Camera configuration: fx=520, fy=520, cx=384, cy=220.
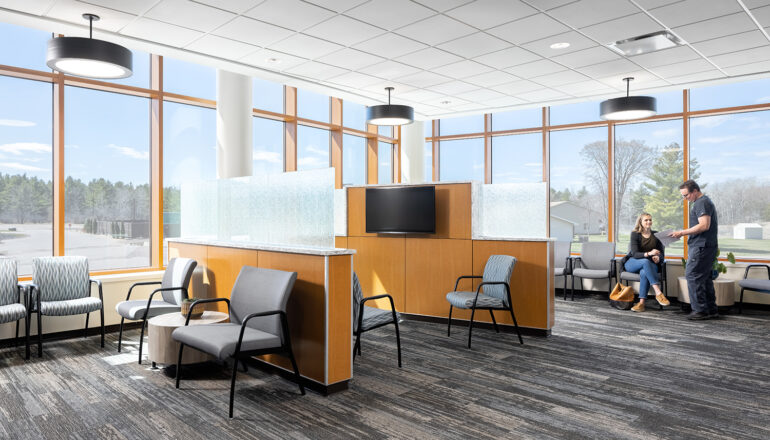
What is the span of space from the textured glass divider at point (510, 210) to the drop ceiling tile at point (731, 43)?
6.80 feet

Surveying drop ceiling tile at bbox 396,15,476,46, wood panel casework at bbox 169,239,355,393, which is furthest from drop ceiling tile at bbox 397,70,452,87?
wood panel casework at bbox 169,239,355,393

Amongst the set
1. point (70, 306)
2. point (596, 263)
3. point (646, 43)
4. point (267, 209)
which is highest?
point (646, 43)

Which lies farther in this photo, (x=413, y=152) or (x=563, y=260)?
(x=413, y=152)

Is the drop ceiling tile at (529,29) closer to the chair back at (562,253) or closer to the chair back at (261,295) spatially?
the chair back at (261,295)

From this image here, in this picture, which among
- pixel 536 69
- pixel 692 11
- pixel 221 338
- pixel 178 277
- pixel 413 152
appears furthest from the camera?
pixel 413 152

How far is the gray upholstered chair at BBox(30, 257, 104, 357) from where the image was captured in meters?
4.81

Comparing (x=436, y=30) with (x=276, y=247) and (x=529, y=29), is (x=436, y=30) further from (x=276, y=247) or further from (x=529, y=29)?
(x=276, y=247)

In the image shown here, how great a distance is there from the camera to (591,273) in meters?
7.79

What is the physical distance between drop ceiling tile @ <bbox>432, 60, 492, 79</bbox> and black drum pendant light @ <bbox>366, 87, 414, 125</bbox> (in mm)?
801

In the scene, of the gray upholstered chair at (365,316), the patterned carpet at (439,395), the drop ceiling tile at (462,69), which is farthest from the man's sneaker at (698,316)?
the gray upholstered chair at (365,316)

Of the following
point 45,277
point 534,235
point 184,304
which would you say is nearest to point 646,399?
point 534,235

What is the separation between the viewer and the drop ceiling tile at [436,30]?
4.68m

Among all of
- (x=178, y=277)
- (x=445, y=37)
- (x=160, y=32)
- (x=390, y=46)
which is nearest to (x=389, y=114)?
(x=390, y=46)

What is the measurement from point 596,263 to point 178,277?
620cm
